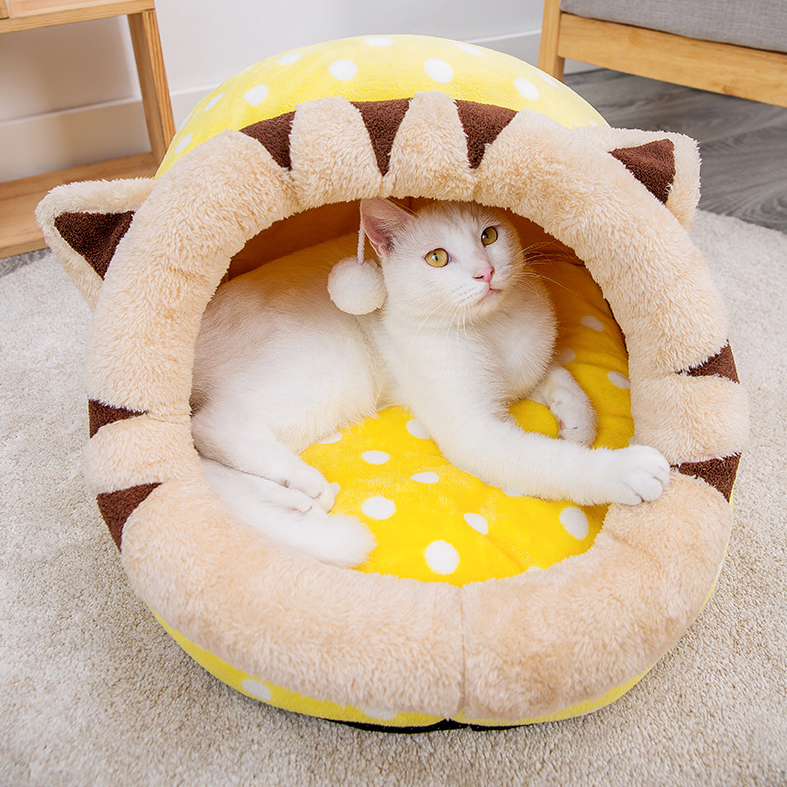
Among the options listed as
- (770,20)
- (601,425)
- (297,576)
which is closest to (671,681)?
(601,425)

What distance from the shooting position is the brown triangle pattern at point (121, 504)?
32.5 inches

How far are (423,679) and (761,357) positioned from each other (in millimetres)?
1145

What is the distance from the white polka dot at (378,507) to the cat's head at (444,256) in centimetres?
29

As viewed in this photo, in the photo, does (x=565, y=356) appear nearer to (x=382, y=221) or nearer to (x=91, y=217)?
(x=382, y=221)

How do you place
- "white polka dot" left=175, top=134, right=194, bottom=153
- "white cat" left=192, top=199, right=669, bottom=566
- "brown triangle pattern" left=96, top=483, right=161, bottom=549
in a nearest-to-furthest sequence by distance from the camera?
"brown triangle pattern" left=96, top=483, right=161, bottom=549
"white cat" left=192, top=199, right=669, bottom=566
"white polka dot" left=175, top=134, right=194, bottom=153

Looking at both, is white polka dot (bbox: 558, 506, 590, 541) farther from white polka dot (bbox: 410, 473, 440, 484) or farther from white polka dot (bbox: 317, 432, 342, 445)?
white polka dot (bbox: 317, 432, 342, 445)

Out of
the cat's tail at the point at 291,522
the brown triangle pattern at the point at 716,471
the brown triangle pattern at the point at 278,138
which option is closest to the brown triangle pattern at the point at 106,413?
the cat's tail at the point at 291,522

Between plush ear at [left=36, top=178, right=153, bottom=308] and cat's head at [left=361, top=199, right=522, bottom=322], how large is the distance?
1.14 ft

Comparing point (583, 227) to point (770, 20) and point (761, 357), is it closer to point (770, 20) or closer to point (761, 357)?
point (761, 357)

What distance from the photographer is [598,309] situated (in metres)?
1.34

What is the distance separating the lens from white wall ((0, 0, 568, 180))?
2029 millimetres

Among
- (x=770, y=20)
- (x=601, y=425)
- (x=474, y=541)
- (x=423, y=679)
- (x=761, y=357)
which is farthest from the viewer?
(x=770, y=20)

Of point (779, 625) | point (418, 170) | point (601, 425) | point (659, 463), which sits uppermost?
point (418, 170)

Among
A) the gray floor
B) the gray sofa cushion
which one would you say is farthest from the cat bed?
the gray floor
